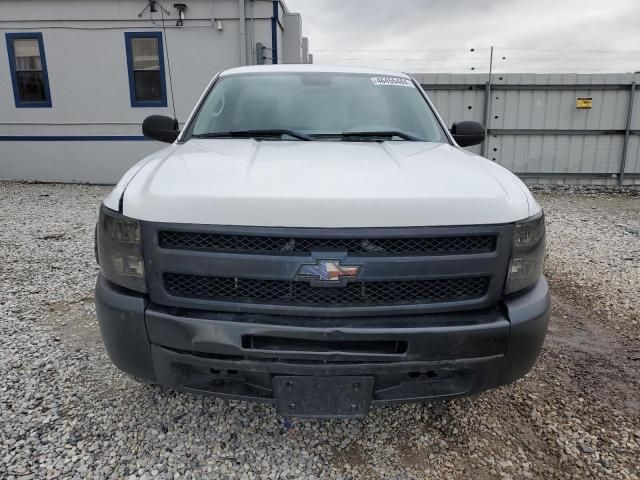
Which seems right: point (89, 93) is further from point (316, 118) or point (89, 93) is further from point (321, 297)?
point (321, 297)

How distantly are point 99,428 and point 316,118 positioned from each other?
212 cm

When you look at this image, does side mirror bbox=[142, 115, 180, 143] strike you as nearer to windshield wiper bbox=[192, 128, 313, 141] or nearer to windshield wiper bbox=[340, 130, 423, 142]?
windshield wiper bbox=[192, 128, 313, 141]

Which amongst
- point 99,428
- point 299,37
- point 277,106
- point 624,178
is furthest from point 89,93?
point 624,178

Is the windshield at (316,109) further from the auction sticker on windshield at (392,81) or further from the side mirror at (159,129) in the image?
the side mirror at (159,129)

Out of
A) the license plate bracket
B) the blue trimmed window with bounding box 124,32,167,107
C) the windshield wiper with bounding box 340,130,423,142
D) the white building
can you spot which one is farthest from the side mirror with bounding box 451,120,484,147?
the blue trimmed window with bounding box 124,32,167,107

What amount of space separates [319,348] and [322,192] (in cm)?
60

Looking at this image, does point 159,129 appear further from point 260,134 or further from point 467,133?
point 467,133

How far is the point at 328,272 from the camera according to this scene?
1.72 metres

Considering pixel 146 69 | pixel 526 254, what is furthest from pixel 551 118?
pixel 526 254

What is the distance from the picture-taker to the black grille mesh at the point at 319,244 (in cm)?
175

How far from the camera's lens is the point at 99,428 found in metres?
2.28

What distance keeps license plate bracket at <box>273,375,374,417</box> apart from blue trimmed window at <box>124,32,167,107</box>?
32.6 ft

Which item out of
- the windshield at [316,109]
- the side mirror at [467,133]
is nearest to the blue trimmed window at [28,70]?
the windshield at [316,109]

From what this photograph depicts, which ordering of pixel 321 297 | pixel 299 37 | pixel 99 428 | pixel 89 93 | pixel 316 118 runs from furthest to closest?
pixel 299 37, pixel 89 93, pixel 316 118, pixel 99 428, pixel 321 297
